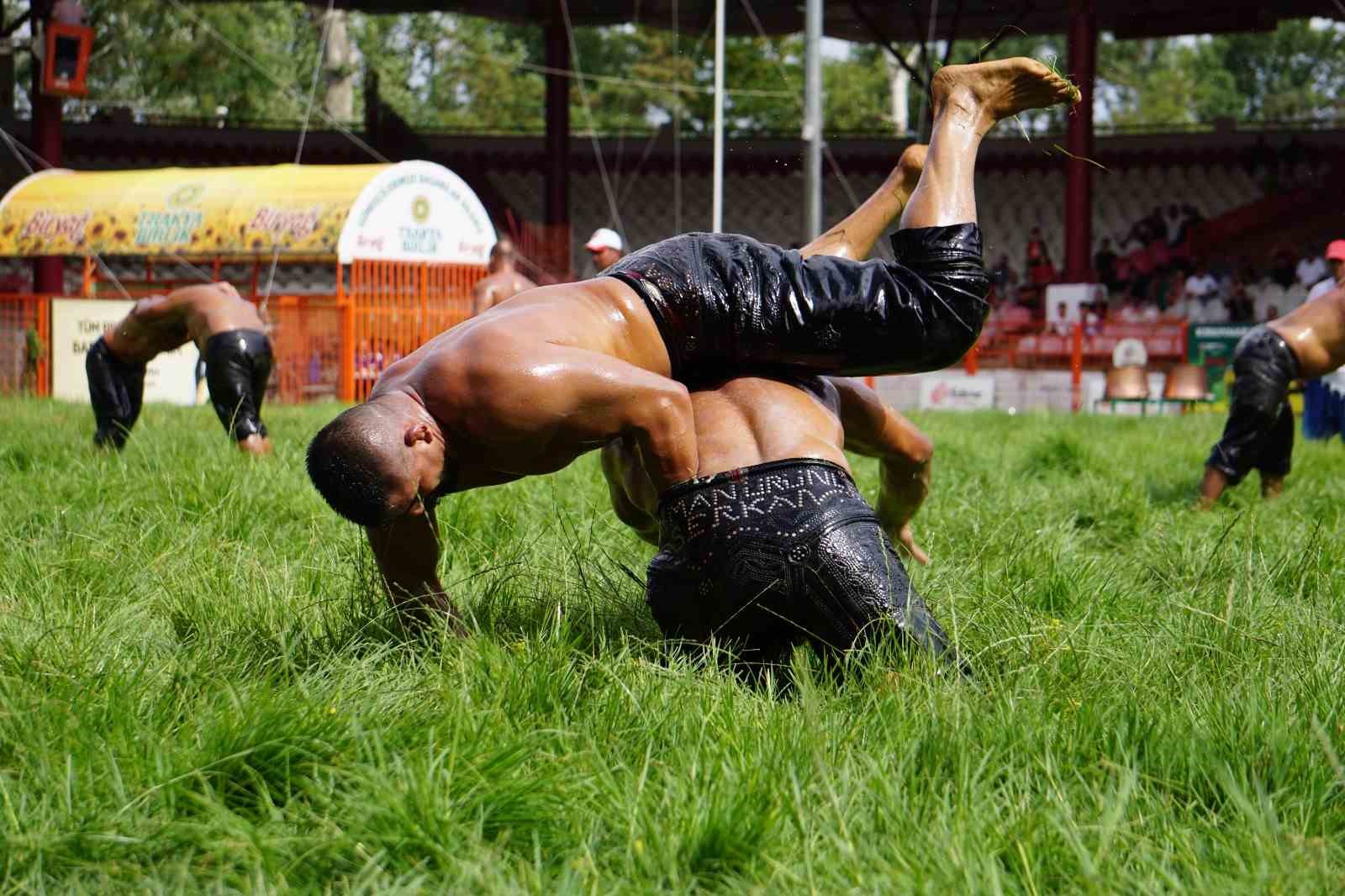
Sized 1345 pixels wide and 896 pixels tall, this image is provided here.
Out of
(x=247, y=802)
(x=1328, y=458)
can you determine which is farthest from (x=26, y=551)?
(x=1328, y=458)

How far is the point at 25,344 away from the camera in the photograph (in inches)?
640

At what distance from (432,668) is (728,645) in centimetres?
63

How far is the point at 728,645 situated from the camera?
10.1ft

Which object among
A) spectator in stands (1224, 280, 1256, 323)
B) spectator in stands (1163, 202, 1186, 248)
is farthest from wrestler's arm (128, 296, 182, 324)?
spectator in stands (1163, 202, 1186, 248)

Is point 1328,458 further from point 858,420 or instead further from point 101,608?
point 101,608

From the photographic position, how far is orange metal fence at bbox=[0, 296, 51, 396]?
16.0m

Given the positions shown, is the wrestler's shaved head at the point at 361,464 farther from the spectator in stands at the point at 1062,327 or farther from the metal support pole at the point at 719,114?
the spectator in stands at the point at 1062,327

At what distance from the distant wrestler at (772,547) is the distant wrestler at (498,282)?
28.0ft

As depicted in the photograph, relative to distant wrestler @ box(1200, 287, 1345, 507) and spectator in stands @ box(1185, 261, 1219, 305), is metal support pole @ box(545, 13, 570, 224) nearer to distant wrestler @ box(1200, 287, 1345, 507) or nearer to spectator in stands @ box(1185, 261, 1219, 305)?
spectator in stands @ box(1185, 261, 1219, 305)

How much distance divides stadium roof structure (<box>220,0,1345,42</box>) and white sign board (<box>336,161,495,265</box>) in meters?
9.31

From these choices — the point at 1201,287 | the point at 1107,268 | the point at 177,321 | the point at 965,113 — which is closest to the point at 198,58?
the point at 1107,268

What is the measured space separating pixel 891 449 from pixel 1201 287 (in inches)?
807

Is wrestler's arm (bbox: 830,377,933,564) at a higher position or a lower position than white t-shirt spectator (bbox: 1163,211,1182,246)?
lower

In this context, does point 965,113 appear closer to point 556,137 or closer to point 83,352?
point 83,352
